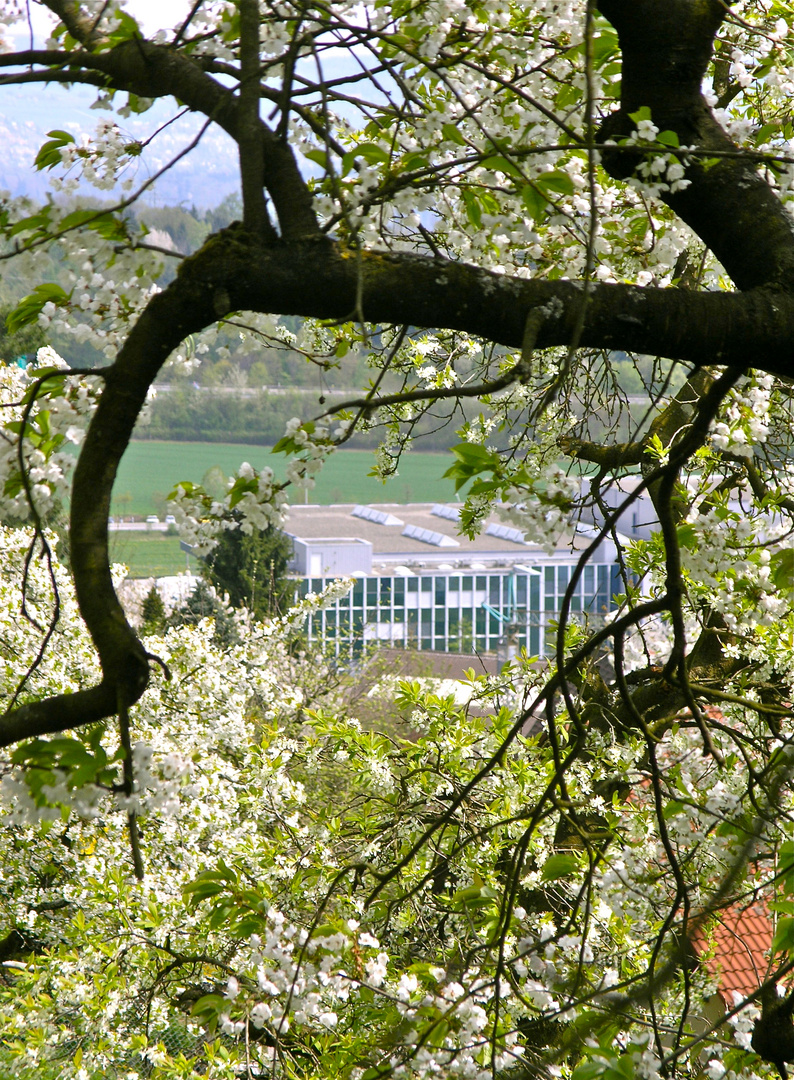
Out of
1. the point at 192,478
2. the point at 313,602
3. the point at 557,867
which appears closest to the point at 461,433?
the point at 557,867

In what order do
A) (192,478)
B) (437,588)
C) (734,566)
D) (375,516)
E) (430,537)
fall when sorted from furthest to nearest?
1. (192,478)
2. (375,516)
3. (430,537)
4. (437,588)
5. (734,566)

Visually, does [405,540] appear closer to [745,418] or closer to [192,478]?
[192,478]

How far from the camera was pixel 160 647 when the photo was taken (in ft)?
18.4

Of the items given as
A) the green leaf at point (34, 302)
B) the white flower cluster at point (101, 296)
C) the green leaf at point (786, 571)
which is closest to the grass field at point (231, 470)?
the white flower cluster at point (101, 296)

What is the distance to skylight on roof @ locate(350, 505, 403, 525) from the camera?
42219 mm

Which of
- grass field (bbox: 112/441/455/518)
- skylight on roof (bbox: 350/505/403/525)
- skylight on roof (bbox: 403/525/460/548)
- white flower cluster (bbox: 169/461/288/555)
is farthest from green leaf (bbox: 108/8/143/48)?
skylight on roof (bbox: 350/505/403/525)

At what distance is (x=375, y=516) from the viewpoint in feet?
140

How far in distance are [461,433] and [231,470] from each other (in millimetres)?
35872

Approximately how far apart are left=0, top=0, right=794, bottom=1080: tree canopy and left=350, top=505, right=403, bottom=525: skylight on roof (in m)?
38.1

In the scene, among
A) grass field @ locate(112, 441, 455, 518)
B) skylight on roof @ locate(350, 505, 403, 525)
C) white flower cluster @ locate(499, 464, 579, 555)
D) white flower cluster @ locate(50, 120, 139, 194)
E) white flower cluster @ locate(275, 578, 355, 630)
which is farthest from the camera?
grass field @ locate(112, 441, 455, 518)

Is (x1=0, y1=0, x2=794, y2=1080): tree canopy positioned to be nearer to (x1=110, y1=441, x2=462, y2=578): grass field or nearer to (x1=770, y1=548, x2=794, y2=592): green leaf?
(x1=770, y1=548, x2=794, y2=592): green leaf

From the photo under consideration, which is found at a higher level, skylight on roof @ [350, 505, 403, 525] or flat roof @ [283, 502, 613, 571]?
skylight on roof @ [350, 505, 403, 525]

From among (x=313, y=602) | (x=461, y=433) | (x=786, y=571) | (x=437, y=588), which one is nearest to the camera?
(x=786, y=571)

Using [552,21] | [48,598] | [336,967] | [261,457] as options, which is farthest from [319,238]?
[261,457]
